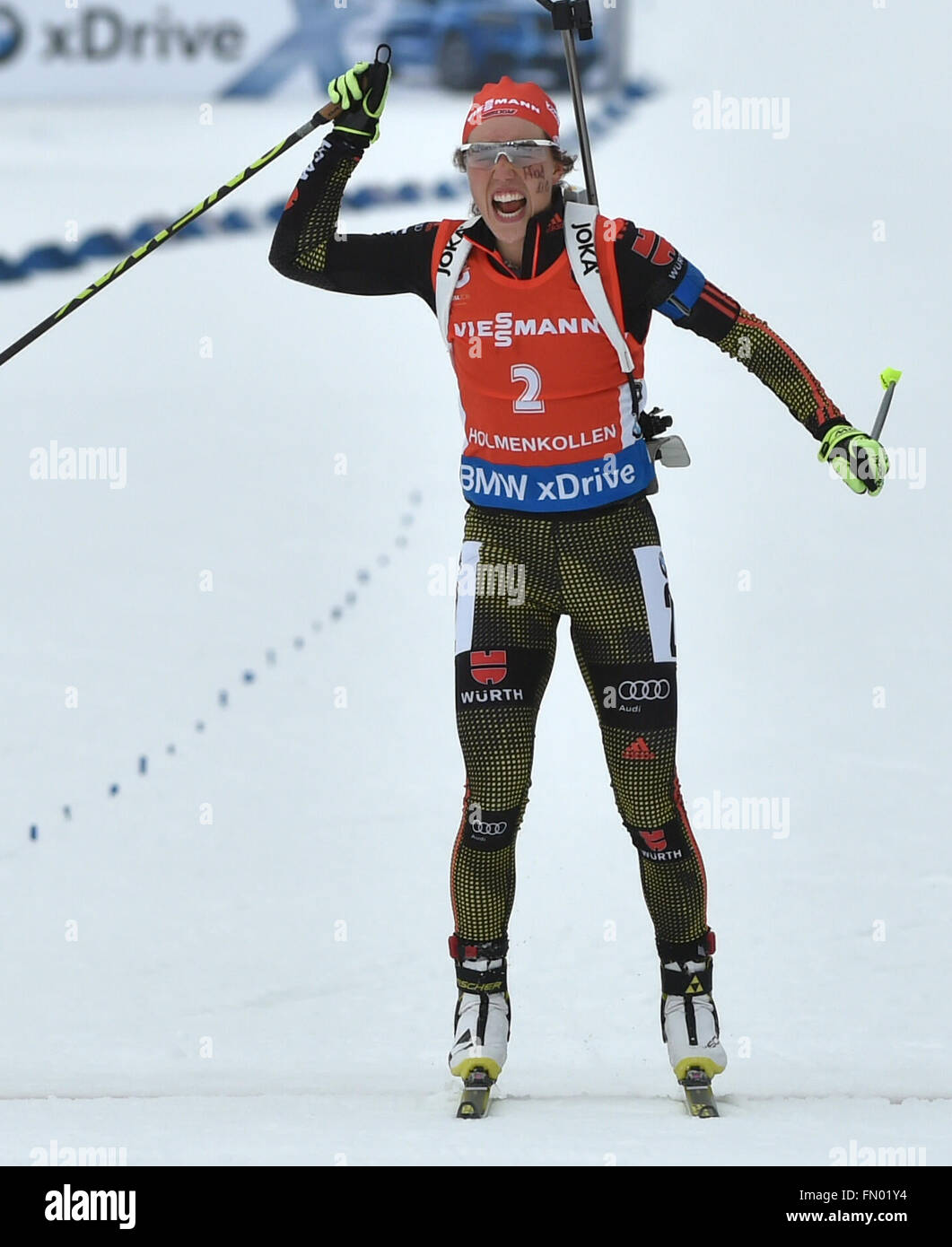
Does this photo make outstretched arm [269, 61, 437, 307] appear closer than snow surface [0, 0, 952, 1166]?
Yes

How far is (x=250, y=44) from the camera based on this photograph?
21.5 m

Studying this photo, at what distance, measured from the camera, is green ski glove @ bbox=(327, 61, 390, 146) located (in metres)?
4.06

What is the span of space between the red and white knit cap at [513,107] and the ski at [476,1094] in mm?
2037

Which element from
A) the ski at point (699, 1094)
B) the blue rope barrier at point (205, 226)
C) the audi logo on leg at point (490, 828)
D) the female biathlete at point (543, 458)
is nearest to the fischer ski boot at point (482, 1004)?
the female biathlete at point (543, 458)

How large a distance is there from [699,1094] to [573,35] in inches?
96.2

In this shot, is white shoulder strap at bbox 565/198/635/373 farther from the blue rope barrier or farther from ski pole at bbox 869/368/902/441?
the blue rope barrier

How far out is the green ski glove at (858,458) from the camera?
390cm

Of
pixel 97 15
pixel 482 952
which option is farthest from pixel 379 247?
pixel 97 15

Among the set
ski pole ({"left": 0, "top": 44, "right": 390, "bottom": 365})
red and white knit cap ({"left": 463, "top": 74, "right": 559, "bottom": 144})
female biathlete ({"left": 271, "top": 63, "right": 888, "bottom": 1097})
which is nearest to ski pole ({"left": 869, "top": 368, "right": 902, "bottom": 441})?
female biathlete ({"left": 271, "top": 63, "right": 888, "bottom": 1097})

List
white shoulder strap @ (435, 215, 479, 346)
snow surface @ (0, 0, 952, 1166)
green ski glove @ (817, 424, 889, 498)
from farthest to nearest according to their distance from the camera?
snow surface @ (0, 0, 952, 1166) < white shoulder strap @ (435, 215, 479, 346) < green ski glove @ (817, 424, 889, 498)

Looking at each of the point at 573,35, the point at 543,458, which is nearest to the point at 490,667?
the point at 543,458

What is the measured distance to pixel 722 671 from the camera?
24.4 feet

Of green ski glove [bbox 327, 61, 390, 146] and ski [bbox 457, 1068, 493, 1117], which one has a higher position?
green ski glove [bbox 327, 61, 390, 146]

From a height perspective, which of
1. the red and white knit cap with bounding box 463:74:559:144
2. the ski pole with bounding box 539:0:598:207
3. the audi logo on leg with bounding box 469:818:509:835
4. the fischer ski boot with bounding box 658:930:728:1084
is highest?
the ski pole with bounding box 539:0:598:207
